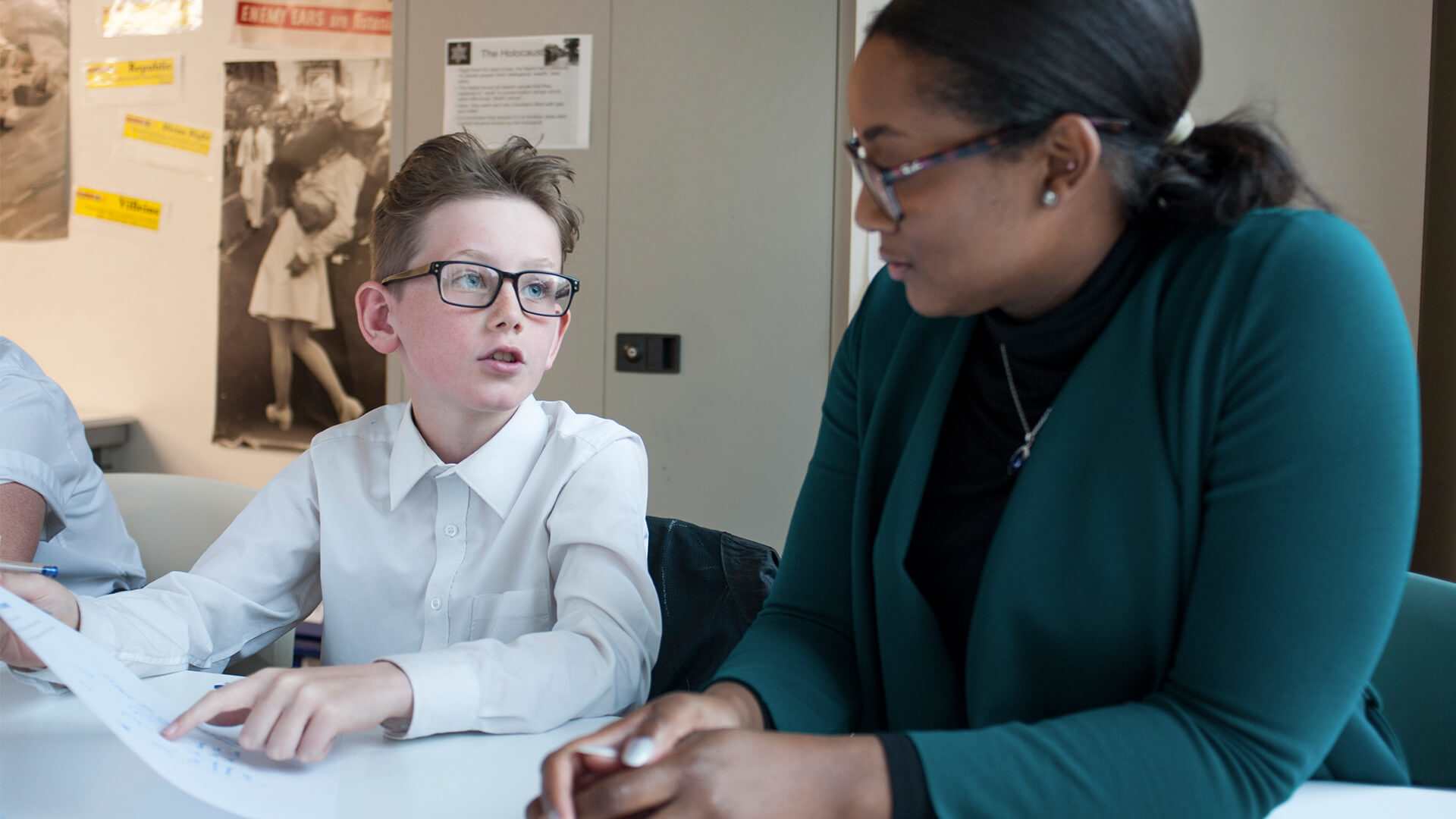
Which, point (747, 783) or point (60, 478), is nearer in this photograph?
point (747, 783)

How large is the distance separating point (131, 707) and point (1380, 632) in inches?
33.8

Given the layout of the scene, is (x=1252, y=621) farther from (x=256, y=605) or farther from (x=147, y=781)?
(x=256, y=605)

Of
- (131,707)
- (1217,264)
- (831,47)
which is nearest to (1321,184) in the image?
(831,47)

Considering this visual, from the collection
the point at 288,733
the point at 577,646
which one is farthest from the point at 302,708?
the point at 577,646

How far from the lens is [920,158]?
0.81 meters

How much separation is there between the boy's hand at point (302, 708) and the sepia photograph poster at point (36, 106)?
332cm

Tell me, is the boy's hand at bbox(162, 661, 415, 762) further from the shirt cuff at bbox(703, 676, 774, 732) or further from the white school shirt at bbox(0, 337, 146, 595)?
the white school shirt at bbox(0, 337, 146, 595)

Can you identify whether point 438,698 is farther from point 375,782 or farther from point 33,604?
point 33,604

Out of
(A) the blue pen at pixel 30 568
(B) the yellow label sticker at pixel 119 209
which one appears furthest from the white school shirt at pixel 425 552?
(B) the yellow label sticker at pixel 119 209

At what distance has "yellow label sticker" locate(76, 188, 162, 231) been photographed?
3.41 meters

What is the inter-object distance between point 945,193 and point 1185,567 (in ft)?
1.06

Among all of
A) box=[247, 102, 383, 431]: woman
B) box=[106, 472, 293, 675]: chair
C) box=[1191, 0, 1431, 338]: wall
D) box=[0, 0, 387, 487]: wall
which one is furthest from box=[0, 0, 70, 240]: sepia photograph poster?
box=[1191, 0, 1431, 338]: wall

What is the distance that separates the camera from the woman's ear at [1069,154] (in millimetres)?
774

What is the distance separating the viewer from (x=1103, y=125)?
0.78 metres
